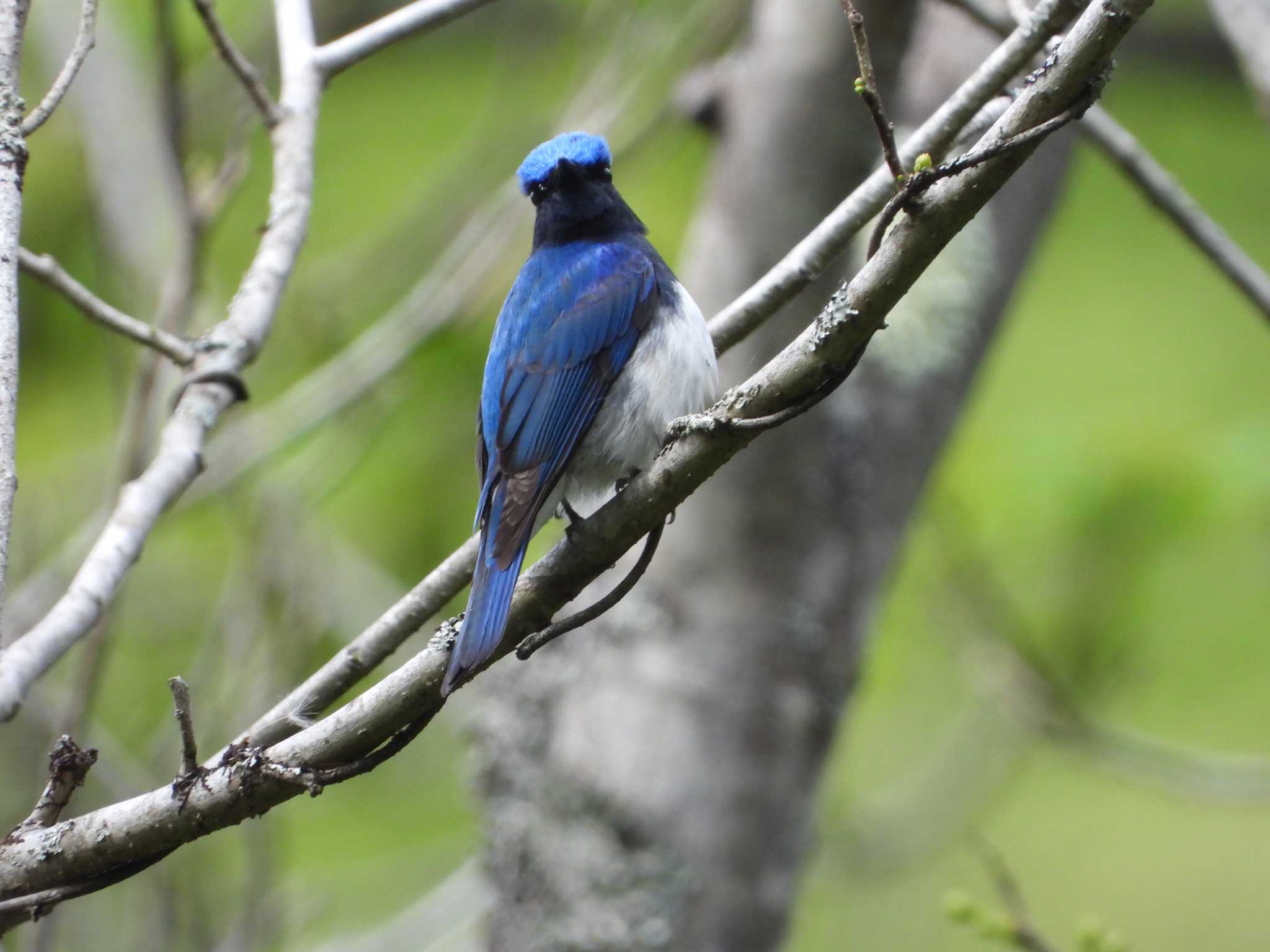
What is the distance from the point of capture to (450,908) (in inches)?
198

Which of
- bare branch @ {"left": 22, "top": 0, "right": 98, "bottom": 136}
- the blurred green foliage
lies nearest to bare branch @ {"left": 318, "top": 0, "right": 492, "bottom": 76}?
bare branch @ {"left": 22, "top": 0, "right": 98, "bottom": 136}

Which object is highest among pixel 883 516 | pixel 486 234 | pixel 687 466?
pixel 486 234

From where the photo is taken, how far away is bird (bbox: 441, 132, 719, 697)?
271cm

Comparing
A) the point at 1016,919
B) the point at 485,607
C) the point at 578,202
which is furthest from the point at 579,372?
the point at 1016,919

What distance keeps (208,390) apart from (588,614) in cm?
84

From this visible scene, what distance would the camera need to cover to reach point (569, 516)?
9.75ft

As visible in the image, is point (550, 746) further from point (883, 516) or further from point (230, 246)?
point (230, 246)

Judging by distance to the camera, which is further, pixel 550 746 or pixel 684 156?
pixel 684 156

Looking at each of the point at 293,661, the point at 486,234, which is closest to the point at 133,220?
the point at 486,234

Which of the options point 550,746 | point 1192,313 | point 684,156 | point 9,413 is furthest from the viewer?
point 684,156

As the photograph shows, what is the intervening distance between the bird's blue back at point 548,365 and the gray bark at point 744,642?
0.76 metres

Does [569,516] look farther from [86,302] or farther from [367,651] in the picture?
[86,302]

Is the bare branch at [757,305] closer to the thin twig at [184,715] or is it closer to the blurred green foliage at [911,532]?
the thin twig at [184,715]

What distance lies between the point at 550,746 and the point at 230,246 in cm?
317
